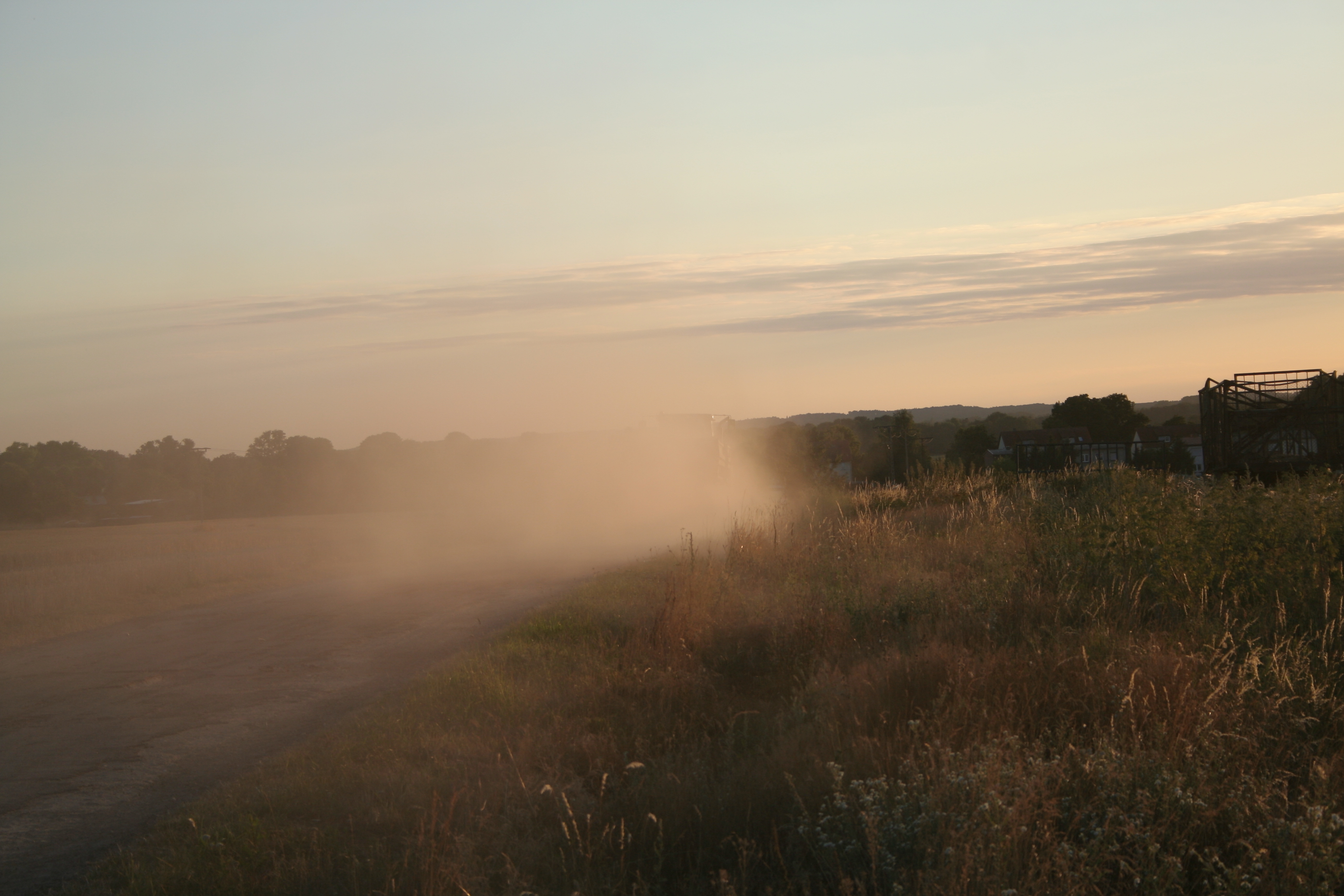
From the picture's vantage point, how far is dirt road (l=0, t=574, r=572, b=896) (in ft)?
19.4

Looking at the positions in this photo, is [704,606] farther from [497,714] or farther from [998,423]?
[998,423]

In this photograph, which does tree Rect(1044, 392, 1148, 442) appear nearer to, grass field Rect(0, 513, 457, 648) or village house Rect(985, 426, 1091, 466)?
village house Rect(985, 426, 1091, 466)

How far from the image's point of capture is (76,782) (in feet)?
21.5

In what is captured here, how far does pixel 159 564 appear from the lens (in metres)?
21.3

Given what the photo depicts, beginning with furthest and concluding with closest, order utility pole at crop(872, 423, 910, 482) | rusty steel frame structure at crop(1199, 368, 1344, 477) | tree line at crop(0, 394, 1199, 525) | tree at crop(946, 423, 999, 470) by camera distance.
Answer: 1. tree at crop(946, 423, 999, 470)
2. utility pole at crop(872, 423, 910, 482)
3. tree line at crop(0, 394, 1199, 525)
4. rusty steel frame structure at crop(1199, 368, 1344, 477)

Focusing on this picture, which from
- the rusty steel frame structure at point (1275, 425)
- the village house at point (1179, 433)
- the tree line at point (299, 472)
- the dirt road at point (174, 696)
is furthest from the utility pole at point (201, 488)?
the village house at point (1179, 433)

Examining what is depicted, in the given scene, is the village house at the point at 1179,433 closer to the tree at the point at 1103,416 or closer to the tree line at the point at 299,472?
the tree at the point at 1103,416

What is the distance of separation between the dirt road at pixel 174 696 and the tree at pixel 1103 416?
7393 centimetres

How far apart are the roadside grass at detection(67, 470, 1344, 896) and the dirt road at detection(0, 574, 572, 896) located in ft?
1.83

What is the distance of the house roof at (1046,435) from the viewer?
246ft

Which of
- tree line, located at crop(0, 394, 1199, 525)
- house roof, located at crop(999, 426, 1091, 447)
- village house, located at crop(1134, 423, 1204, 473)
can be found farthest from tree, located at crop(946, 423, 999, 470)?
tree line, located at crop(0, 394, 1199, 525)

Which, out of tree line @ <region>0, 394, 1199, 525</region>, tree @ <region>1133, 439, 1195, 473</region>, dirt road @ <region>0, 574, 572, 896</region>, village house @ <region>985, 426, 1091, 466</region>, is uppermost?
dirt road @ <region>0, 574, 572, 896</region>

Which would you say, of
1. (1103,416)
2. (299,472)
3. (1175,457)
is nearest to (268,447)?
(299,472)

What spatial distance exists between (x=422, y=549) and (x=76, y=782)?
22827 millimetres
